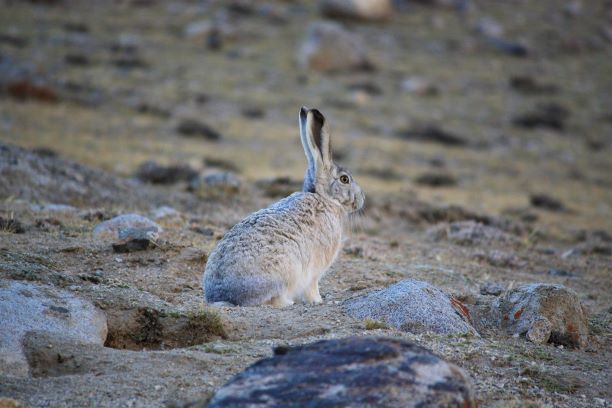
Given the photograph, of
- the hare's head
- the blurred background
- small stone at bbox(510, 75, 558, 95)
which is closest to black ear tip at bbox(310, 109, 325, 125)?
the hare's head

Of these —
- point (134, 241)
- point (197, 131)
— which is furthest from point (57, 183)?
point (197, 131)

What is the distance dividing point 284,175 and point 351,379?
14580mm

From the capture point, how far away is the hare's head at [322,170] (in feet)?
26.3

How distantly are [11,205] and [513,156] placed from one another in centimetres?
1710

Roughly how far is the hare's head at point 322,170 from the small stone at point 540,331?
2307mm

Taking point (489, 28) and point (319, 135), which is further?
point (489, 28)

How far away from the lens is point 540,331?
23.4ft

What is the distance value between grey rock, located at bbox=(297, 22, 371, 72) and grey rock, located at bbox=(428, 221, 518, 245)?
58.4 ft

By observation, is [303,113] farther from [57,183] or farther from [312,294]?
[57,183]

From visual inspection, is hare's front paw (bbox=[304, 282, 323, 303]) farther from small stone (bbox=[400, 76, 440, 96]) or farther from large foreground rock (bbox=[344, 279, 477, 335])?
small stone (bbox=[400, 76, 440, 96])

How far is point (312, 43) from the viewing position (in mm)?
30812

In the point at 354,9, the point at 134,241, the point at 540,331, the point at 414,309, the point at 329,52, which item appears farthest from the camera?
the point at 354,9

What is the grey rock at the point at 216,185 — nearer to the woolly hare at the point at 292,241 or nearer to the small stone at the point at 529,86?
the woolly hare at the point at 292,241

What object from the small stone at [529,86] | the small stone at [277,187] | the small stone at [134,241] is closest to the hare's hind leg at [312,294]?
the small stone at [134,241]
